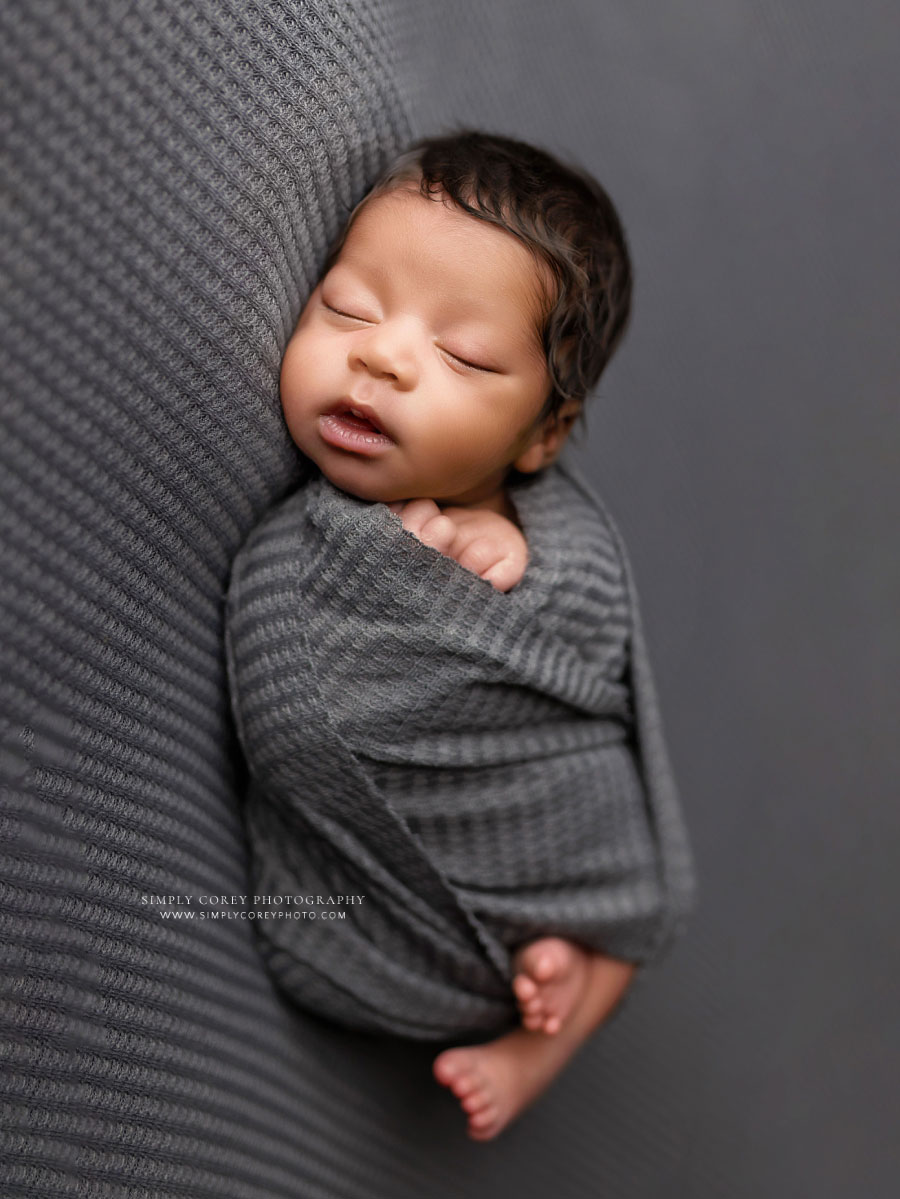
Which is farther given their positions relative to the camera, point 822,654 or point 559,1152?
point 822,654

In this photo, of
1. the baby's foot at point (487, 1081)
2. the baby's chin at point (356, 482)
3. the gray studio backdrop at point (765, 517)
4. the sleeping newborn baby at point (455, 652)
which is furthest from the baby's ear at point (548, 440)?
the baby's foot at point (487, 1081)

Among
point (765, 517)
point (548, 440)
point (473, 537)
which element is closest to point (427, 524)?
point (473, 537)

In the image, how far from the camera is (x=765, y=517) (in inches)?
48.4

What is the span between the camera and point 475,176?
700mm

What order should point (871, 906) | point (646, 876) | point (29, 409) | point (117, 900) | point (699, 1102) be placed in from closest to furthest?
point (29, 409) → point (117, 900) → point (646, 876) → point (699, 1102) → point (871, 906)

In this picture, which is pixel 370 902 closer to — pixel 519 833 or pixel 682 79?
pixel 519 833

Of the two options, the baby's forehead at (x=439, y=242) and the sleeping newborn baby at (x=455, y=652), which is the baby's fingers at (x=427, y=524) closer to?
the sleeping newborn baby at (x=455, y=652)

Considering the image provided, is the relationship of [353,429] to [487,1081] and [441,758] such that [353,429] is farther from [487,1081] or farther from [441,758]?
[487,1081]

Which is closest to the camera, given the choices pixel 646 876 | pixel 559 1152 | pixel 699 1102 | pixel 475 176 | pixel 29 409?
pixel 29 409

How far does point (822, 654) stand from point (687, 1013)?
1.39 feet

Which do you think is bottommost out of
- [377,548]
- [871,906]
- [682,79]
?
[871,906]

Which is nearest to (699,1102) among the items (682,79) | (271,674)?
(271,674)

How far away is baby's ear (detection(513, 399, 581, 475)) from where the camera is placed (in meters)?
0.78

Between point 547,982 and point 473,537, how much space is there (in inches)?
12.3
